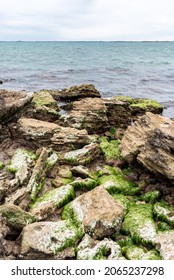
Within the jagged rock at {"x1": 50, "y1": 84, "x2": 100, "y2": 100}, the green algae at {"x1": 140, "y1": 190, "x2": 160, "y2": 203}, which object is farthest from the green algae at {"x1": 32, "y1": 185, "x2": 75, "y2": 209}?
the jagged rock at {"x1": 50, "y1": 84, "x2": 100, "y2": 100}

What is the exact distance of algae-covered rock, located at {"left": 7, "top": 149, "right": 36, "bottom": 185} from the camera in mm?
14231

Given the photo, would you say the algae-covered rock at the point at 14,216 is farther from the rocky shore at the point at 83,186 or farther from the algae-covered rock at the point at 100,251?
the algae-covered rock at the point at 100,251

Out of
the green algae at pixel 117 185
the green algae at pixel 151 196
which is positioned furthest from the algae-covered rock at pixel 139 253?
the green algae at pixel 117 185

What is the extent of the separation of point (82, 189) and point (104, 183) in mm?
976

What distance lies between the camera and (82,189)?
46.4ft

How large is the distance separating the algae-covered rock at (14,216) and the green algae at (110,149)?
6399 mm

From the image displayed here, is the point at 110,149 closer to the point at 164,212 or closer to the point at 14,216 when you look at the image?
the point at 164,212

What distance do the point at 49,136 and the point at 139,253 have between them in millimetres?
8590

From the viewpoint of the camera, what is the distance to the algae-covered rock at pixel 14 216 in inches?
442

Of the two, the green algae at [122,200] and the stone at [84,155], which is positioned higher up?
the stone at [84,155]

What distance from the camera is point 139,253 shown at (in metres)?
10.6

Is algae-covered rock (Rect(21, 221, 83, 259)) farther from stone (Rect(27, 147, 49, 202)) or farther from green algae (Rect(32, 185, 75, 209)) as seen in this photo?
stone (Rect(27, 147, 49, 202))
